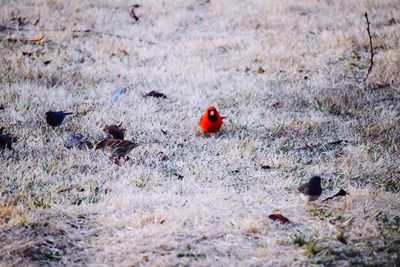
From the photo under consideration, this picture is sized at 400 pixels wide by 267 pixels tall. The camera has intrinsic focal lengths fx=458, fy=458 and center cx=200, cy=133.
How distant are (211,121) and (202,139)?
0.83ft

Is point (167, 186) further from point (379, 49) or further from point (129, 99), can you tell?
point (379, 49)

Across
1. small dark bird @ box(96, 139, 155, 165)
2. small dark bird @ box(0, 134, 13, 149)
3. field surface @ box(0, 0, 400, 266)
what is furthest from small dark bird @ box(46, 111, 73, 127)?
small dark bird @ box(96, 139, 155, 165)

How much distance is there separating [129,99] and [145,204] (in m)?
Answer: 3.07

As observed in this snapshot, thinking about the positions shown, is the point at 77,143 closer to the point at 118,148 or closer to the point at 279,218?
the point at 118,148

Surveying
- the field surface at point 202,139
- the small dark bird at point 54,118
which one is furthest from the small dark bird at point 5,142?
the small dark bird at point 54,118

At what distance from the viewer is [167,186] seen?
4.03 meters

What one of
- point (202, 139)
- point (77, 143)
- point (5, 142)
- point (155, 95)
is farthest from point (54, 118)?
point (155, 95)

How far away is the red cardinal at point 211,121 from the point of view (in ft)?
16.9

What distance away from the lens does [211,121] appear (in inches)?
203

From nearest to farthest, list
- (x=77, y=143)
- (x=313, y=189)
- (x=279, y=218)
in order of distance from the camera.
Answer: (x=279, y=218), (x=313, y=189), (x=77, y=143)

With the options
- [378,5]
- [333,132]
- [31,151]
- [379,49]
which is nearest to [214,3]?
[378,5]

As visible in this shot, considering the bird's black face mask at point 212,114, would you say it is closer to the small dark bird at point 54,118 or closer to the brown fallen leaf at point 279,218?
the small dark bird at point 54,118

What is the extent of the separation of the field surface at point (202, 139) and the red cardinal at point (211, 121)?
137mm

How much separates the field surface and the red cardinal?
0.14m
